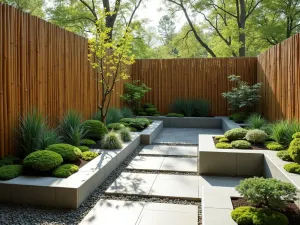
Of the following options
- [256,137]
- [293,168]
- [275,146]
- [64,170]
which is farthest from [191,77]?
[64,170]

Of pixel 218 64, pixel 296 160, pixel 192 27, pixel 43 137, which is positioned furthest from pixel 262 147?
pixel 192 27

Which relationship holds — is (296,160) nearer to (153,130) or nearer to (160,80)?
(153,130)

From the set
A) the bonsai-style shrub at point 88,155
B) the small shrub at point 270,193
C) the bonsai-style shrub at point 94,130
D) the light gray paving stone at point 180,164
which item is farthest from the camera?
the bonsai-style shrub at point 94,130

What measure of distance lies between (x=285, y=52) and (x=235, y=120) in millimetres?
2906

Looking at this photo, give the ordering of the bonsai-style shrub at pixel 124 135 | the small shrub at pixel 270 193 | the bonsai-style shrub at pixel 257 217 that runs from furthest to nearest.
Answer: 1. the bonsai-style shrub at pixel 124 135
2. the small shrub at pixel 270 193
3. the bonsai-style shrub at pixel 257 217

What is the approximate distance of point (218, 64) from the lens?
1023 cm

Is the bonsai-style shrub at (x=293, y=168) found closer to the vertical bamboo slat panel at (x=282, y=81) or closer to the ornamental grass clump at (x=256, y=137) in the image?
the ornamental grass clump at (x=256, y=137)

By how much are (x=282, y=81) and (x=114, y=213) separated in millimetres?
4880

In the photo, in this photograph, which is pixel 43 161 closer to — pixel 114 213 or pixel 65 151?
pixel 65 151

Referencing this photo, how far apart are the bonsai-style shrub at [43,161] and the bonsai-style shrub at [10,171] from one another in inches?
3.8

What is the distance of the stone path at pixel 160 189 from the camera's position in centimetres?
288

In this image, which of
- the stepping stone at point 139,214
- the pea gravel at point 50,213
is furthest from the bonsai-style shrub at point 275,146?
the stepping stone at point 139,214

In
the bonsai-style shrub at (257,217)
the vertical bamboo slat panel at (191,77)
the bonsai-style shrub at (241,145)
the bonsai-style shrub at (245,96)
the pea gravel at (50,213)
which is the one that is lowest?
the pea gravel at (50,213)

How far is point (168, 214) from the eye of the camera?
2.98m
